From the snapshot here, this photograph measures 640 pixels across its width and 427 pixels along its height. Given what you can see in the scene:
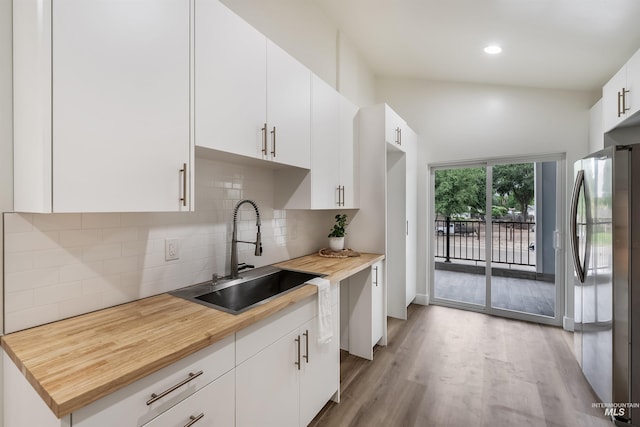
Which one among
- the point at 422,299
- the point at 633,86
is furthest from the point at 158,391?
the point at 422,299

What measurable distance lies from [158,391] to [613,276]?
260 centimetres

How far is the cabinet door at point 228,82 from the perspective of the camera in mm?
1371

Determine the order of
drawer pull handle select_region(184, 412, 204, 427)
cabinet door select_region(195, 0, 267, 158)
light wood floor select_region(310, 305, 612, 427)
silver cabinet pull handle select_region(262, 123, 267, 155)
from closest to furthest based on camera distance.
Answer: drawer pull handle select_region(184, 412, 204, 427) < cabinet door select_region(195, 0, 267, 158) < silver cabinet pull handle select_region(262, 123, 267, 155) < light wood floor select_region(310, 305, 612, 427)

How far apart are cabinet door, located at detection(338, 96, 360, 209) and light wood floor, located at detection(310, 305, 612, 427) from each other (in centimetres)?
147

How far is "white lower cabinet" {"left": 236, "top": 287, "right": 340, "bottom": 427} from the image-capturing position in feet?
4.21

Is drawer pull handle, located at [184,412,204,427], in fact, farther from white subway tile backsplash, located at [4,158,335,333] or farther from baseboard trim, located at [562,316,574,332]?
baseboard trim, located at [562,316,574,332]

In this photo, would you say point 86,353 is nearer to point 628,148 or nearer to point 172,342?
point 172,342

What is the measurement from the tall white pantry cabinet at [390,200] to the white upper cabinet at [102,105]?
6.27 ft

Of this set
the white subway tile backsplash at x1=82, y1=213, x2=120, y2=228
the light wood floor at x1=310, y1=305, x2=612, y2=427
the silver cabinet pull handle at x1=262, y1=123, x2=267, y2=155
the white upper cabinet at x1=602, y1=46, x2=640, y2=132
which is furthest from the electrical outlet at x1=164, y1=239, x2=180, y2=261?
the white upper cabinet at x1=602, y1=46, x2=640, y2=132

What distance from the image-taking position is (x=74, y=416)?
0.76 metres

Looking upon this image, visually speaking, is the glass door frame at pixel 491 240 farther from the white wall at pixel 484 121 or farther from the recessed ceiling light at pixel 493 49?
the recessed ceiling light at pixel 493 49

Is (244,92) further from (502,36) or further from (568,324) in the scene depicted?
(568,324)

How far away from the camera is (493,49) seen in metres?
2.77

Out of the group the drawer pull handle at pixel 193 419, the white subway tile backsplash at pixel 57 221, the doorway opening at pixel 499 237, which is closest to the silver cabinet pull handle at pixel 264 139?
the white subway tile backsplash at pixel 57 221
